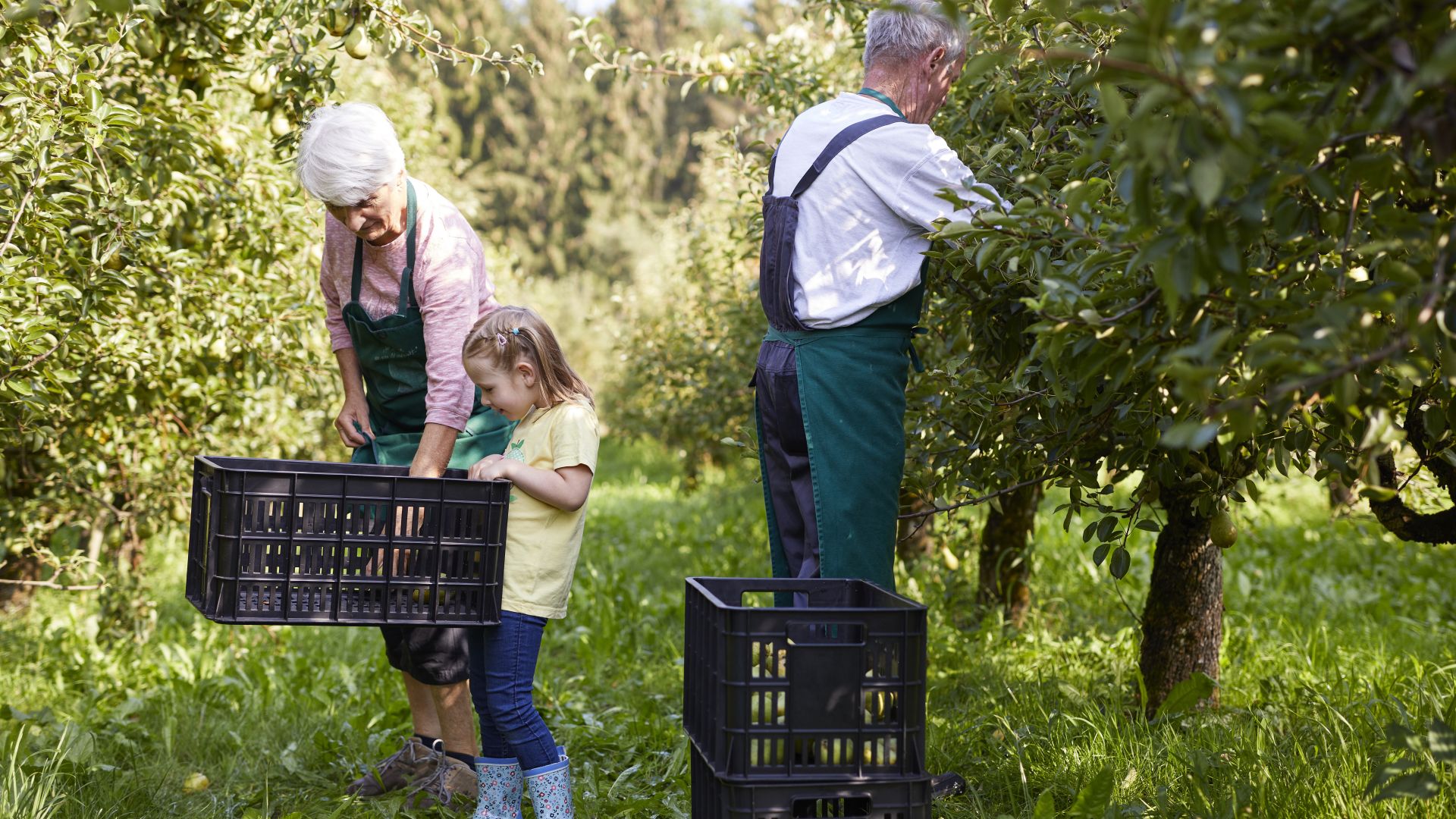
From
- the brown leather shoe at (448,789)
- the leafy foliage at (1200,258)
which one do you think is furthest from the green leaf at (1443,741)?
the brown leather shoe at (448,789)

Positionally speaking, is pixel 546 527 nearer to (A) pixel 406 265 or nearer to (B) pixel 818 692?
(A) pixel 406 265

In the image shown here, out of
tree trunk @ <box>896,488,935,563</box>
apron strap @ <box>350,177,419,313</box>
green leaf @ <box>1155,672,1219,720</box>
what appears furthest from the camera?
tree trunk @ <box>896,488,935,563</box>

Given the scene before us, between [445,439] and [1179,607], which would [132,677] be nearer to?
[445,439]

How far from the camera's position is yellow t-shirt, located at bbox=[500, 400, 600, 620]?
2.80 m

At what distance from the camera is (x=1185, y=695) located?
3275 mm

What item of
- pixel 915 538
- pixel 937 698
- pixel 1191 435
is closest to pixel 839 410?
pixel 1191 435

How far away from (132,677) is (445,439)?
2522mm

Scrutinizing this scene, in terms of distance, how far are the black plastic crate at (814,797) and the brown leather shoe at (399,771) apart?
1.39 m

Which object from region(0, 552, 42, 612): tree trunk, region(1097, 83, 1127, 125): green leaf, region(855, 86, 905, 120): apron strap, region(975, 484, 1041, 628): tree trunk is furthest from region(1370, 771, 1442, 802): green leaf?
region(0, 552, 42, 612): tree trunk

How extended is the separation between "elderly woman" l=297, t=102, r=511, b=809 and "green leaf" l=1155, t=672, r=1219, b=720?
1.90 metres

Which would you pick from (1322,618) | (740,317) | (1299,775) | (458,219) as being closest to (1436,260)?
(1299,775)

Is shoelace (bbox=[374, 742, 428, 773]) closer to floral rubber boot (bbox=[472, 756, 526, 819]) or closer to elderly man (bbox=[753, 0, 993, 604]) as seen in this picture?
floral rubber boot (bbox=[472, 756, 526, 819])

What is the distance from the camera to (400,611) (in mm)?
2607

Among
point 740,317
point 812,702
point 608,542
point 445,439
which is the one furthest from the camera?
point 608,542
